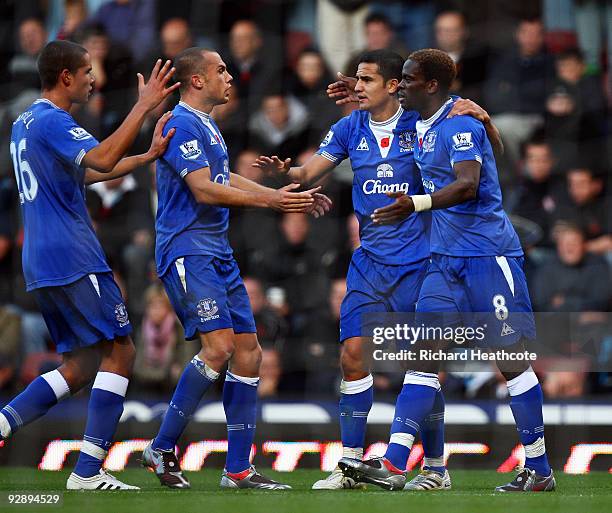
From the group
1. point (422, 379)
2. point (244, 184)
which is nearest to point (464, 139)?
point (422, 379)

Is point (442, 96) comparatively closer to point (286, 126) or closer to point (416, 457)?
point (416, 457)

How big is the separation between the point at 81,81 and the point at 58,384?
1.48 meters

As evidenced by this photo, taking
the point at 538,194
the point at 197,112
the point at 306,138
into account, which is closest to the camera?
the point at 197,112

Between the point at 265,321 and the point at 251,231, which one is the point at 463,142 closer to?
the point at 265,321

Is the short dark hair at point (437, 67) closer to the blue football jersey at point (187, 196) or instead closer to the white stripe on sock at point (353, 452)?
the blue football jersey at point (187, 196)

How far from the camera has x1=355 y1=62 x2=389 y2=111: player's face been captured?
6391 mm

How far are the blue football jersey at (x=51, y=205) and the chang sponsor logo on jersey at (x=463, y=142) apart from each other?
1.73m

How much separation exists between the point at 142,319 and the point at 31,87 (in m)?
2.53

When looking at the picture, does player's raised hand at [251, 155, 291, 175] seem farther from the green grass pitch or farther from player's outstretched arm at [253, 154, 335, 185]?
the green grass pitch

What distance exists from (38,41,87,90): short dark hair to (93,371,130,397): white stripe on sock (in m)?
1.43

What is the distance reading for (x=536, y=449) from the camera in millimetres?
5852

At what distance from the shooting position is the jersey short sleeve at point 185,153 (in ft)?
19.9

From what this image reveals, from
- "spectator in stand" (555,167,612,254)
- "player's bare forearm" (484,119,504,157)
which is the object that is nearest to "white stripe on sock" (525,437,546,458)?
"player's bare forearm" (484,119,504,157)

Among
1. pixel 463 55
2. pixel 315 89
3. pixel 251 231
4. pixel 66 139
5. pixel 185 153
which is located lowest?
A: pixel 251 231
